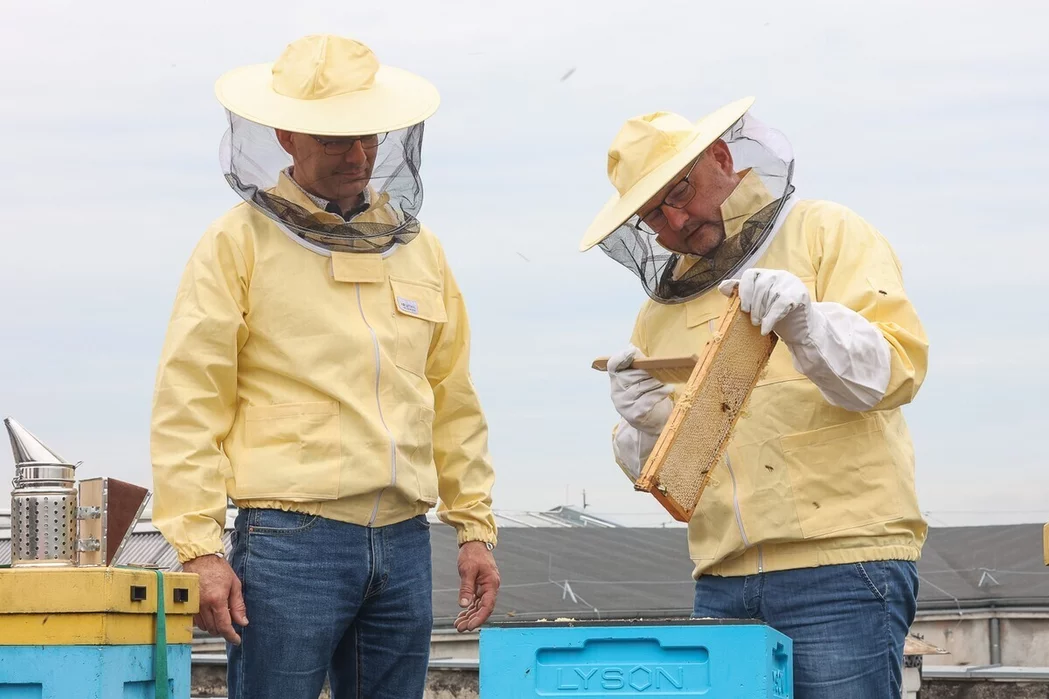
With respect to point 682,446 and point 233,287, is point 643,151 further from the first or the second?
point 233,287

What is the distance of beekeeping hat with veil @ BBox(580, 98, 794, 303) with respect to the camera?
10.0 feet

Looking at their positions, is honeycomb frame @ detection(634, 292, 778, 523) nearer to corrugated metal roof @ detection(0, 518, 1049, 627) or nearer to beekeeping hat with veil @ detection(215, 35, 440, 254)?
beekeeping hat with veil @ detection(215, 35, 440, 254)

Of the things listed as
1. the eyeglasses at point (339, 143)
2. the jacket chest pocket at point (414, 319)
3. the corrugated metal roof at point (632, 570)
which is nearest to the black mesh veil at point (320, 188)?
the eyeglasses at point (339, 143)

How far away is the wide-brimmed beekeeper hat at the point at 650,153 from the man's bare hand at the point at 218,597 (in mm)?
1178

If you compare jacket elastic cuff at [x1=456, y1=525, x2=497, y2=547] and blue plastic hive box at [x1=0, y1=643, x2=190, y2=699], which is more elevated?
jacket elastic cuff at [x1=456, y1=525, x2=497, y2=547]

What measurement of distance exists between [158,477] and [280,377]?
0.36m

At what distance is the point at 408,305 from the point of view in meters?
3.14

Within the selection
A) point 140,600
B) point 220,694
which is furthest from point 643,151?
point 220,694

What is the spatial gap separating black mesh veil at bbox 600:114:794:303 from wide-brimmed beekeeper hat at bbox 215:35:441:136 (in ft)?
2.01

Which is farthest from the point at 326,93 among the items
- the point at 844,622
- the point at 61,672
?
the point at 844,622

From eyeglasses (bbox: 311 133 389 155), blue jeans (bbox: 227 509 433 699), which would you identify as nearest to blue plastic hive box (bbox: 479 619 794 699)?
blue jeans (bbox: 227 509 433 699)

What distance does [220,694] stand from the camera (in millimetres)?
7020

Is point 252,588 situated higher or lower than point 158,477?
lower

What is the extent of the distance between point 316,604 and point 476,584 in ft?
2.02
